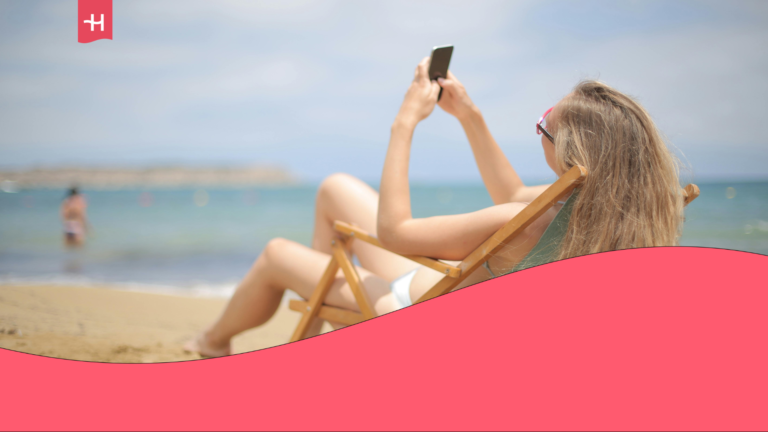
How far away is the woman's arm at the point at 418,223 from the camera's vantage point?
1.33m

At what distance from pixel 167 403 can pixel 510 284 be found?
1.05 meters

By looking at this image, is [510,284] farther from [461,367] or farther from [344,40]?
[344,40]

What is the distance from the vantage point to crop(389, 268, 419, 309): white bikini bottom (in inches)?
62.7

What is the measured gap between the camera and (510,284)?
4.23 feet

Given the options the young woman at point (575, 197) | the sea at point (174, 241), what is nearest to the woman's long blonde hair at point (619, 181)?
the young woman at point (575, 197)

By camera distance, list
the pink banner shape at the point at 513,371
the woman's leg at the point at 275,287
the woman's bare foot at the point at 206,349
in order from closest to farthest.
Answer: the pink banner shape at the point at 513,371, the woman's leg at the point at 275,287, the woman's bare foot at the point at 206,349

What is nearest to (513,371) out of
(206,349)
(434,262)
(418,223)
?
(434,262)

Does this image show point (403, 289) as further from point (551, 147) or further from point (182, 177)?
point (182, 177)

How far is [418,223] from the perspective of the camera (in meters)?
1.37

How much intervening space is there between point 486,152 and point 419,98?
1.63 ft

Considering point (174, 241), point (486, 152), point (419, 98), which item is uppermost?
point (419, 98)

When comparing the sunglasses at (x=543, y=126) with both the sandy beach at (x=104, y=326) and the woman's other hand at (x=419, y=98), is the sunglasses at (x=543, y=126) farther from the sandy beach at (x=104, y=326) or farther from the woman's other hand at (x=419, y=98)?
the sandy beach at (x=104, y=326)

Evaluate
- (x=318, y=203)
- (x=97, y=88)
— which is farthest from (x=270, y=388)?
(x=97, y=88)

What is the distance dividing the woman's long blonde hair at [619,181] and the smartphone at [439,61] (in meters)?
0.59
